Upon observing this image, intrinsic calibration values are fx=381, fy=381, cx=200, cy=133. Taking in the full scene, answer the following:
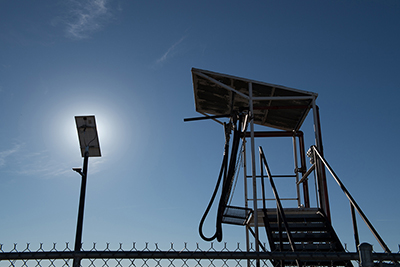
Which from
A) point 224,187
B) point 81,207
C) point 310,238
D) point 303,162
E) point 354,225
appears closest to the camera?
point 81,207

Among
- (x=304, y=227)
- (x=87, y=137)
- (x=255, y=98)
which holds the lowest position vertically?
(x=304, y=227)

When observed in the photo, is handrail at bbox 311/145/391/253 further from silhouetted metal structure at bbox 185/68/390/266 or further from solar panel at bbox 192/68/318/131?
solar panel at bbox 192/68/318/131

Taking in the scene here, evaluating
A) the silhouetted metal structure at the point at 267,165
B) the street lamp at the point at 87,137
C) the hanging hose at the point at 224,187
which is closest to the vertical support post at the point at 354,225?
the silhouetted metal structure at the point at 267,165

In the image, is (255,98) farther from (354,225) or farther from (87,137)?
(87,137)

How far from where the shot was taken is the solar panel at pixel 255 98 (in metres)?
8.69

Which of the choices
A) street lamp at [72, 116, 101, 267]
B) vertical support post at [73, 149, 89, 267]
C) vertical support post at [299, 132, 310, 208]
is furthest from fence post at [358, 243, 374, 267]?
vertical support post at [299, 132, 310, 208]

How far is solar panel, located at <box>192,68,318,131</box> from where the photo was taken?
869 cm

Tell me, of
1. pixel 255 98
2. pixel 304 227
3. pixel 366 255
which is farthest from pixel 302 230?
pixel 366 255

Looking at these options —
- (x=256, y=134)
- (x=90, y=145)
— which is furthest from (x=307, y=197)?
(x=90, y=145)

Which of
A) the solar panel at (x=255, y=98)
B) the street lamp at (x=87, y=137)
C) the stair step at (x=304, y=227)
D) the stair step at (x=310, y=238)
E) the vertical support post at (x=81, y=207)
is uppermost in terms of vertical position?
the solar panel at (x=255, y=98)

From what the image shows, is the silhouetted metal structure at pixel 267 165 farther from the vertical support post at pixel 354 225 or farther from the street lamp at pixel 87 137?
the street lamp at pixel 87 137

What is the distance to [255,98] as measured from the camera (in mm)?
8516

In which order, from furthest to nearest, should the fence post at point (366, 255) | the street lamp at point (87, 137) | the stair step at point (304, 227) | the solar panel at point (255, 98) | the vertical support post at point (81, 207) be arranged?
1. the solar panel at point (255, 98)
2. the stair step at point (304, 227)
3. the street lamp at point (87, 137)
4. the vertical support post at point (81, 207)
5. the fence post at point (366, 255)

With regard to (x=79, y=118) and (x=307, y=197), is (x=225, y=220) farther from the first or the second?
(x=79, y=118)
